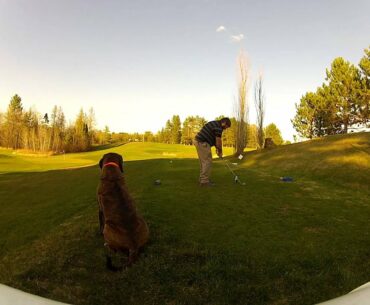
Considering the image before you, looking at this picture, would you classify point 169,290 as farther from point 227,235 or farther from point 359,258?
point 359,258

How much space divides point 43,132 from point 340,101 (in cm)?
5697

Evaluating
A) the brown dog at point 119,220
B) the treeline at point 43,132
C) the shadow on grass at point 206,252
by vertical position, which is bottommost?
the shadow on grass at point 206,252

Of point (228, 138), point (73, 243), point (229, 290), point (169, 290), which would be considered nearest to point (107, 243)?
point (73, 243)

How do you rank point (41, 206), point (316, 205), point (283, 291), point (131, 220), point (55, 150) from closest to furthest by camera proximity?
point (283, 291)
point (131, 220)
point (316, 205)
point (41, 206)
point (55, 150)

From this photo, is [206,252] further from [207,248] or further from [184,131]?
[184,131]

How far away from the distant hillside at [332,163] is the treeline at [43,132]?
58.2m

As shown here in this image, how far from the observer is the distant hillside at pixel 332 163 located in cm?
1167

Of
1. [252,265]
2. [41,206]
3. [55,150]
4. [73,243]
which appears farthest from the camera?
[55,150]

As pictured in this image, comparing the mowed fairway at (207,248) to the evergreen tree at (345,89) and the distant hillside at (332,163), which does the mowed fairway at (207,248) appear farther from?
the evergreen tree at (345,89)

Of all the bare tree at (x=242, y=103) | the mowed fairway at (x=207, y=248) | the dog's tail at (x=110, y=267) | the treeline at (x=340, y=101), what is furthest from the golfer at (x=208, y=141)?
the treeline at (x=340, y=101)

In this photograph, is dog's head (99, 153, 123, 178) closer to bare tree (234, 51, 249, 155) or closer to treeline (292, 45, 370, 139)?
bare tree (234, 51, 249, 155)

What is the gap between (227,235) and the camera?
227 inches

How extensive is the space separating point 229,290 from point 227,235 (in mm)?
1793

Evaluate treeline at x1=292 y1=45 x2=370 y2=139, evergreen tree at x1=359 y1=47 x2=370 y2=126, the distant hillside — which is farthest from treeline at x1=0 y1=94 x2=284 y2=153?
the distant hillside
